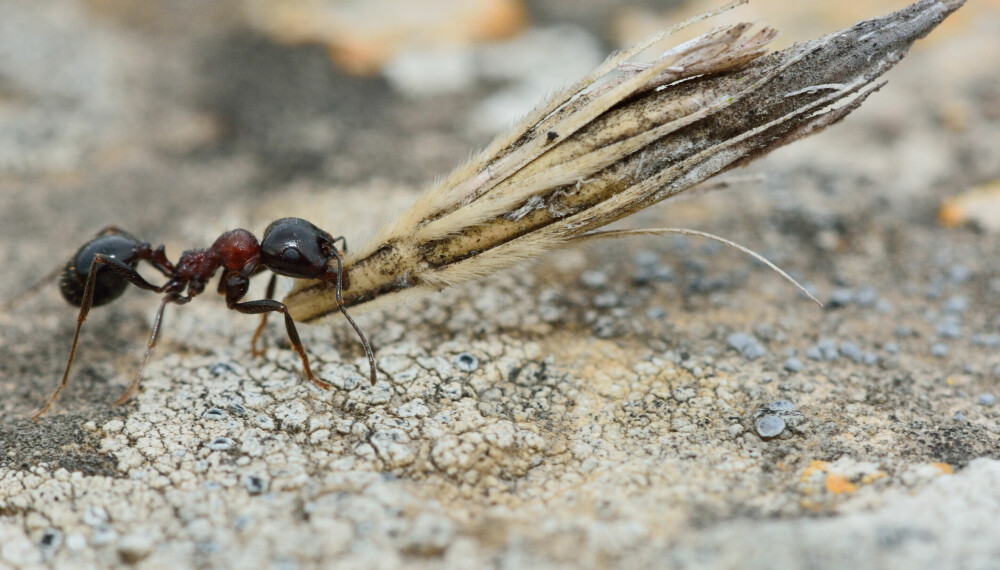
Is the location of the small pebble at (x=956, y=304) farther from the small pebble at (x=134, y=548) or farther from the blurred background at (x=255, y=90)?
the small pebble at (x=134, y=548)

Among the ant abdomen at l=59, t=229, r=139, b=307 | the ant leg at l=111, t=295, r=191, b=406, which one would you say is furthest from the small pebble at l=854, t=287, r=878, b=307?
the ant abdomen at l=59, t=229, r=139, b=307

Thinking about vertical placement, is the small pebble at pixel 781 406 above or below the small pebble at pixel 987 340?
above

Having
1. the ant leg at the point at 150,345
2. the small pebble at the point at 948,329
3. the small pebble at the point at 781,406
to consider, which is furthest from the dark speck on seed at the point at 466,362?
the small pebble at the point at 948,329

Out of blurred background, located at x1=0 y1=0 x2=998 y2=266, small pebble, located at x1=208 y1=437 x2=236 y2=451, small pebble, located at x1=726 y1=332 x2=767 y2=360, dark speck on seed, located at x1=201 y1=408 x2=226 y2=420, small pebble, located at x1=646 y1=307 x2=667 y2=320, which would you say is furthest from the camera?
blurred background, located at x1=0 y1=0 x2=998 y2=266

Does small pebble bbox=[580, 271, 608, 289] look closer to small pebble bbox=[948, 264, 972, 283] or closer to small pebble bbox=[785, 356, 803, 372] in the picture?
small pebble bbox=[785, 356, 803, 372]

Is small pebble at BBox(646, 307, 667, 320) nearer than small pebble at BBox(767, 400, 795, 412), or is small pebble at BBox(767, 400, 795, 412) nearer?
small pebble at BBox(767, 400, 795, 412)

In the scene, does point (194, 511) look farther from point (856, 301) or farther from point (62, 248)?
point (856, 301)
